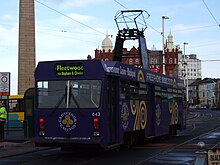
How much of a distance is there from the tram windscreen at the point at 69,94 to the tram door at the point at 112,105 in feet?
1.83

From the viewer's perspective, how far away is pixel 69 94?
→ 1509 centimetres

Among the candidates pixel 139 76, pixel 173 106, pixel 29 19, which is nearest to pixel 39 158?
pixel 139 76

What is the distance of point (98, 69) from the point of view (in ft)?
49.0

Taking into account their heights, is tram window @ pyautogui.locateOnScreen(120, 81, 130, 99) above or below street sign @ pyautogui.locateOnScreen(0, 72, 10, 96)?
below

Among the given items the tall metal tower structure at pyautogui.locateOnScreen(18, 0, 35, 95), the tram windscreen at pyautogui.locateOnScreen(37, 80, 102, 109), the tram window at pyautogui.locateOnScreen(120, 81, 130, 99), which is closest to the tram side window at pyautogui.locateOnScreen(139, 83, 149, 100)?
the tram window at pyautogui.locateOnScreen(120, 81, 130, 99)

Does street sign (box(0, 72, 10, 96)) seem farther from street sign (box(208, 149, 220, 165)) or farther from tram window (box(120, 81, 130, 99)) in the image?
street sign (box(208, 149, 220, 165))

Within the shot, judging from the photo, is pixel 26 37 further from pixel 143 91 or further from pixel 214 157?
pixel 214 157

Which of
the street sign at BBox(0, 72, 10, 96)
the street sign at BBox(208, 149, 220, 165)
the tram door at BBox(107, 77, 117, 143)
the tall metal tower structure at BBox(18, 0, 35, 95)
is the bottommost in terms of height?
the street sign at BBox(208, 149, 220, 165)

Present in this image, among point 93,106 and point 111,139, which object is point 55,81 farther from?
point 111,139

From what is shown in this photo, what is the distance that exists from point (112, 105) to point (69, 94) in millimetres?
1491

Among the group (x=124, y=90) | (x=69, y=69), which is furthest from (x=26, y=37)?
(x=69, y=69)

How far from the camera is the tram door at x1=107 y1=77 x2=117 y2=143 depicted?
15193 mm

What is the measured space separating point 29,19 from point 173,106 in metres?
20.3

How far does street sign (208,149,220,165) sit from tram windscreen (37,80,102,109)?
22.9 ft
